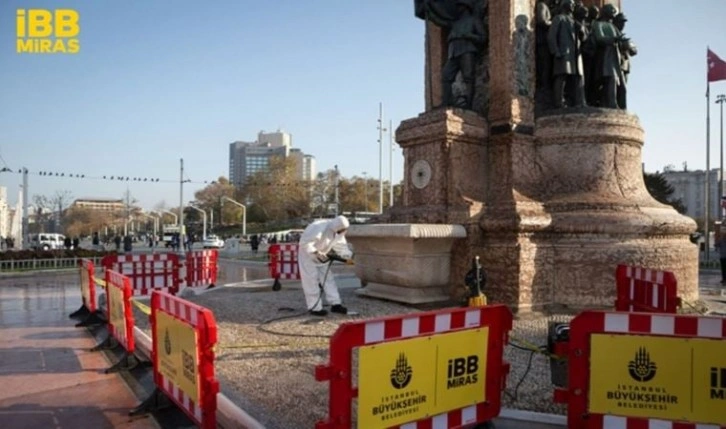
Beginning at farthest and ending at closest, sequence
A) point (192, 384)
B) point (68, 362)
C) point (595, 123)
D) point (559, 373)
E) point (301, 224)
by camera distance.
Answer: point (301, 224) < point (595, 123) < point (68, 362) < point (559, 373) < point (192, 384)

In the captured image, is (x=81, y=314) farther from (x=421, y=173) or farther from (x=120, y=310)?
(x=421, y=173)

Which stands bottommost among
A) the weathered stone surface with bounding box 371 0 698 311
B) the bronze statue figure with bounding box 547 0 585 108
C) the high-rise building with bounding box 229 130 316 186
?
the weathered stone surface with bounding box 371 0 698 311

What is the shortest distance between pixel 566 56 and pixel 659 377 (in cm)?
739

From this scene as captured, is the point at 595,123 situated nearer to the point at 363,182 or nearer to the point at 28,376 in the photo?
the point at 28,376

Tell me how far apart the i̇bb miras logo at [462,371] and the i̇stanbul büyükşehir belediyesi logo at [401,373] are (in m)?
0.38

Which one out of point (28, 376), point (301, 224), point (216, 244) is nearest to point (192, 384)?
point (28, 376)

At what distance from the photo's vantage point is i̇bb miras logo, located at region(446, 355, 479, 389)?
145 inches

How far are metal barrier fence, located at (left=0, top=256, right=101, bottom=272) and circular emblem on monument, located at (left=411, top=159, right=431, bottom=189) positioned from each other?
16611mm

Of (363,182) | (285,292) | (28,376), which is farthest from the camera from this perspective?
(363,182)

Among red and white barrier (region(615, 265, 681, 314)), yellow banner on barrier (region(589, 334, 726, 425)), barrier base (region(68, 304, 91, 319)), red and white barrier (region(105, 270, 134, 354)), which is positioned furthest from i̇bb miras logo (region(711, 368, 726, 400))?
barrier base (region(68, 304, 91, 319))

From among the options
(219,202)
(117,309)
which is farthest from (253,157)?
(117,309)

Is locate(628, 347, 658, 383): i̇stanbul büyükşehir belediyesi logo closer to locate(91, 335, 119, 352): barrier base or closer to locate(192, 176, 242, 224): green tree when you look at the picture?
locate(91, 335, 119, 352): barrier base

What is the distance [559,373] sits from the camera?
169 inches

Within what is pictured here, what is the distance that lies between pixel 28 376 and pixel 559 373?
5.54 metres
